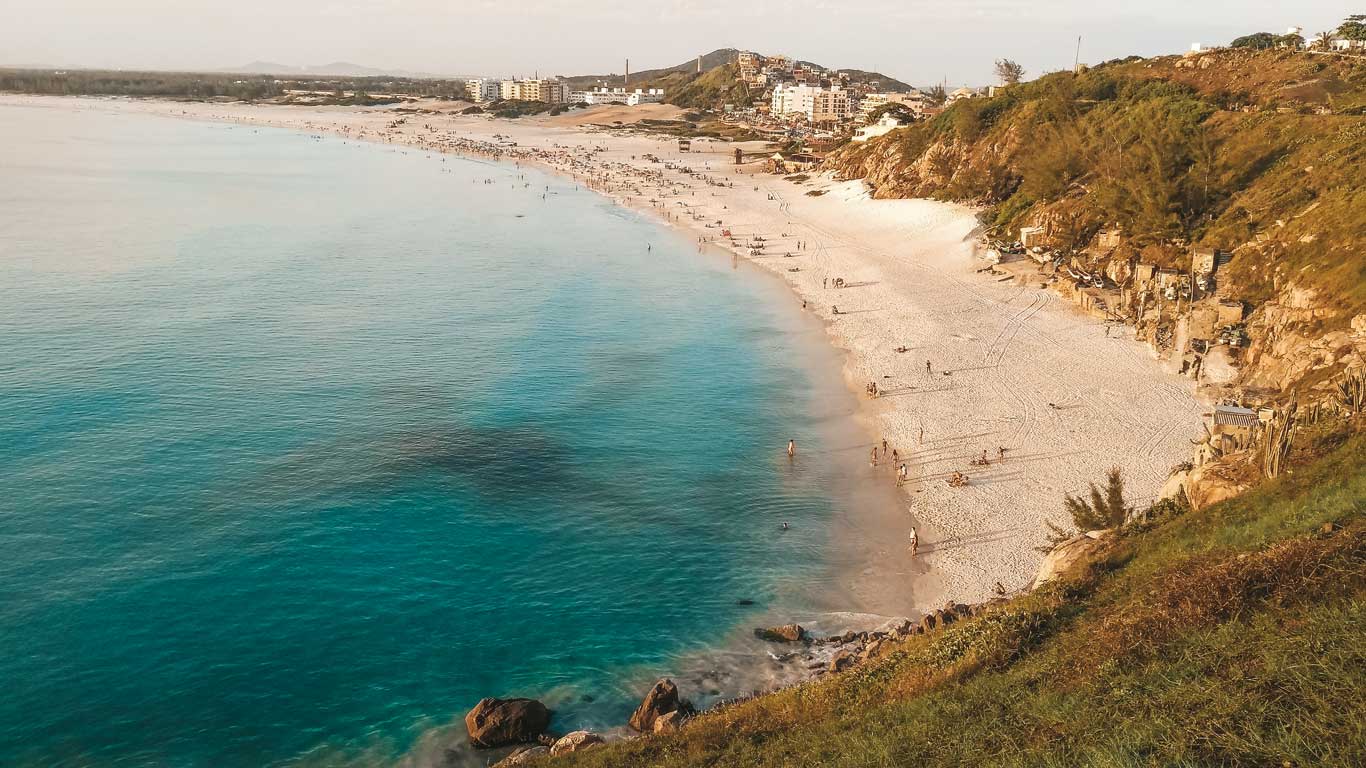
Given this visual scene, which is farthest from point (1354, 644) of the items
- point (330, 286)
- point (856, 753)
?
point (330, 286)

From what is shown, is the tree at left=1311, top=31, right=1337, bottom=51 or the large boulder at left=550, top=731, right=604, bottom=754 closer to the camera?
the large boulder at left=550, top=731, right=604, bottom=754

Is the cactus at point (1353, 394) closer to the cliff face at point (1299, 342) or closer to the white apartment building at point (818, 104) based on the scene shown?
the cliff face at point (1299, 342)

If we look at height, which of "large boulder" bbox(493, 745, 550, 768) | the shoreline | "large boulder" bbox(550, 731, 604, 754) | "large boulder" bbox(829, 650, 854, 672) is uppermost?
the shoreline

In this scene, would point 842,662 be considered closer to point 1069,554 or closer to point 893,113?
point 1069,554

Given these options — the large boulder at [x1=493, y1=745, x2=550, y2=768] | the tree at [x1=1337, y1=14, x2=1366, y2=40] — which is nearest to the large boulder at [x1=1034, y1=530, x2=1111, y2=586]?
the large boulder at [x1=493, y1=745, x2=550, y2=768]

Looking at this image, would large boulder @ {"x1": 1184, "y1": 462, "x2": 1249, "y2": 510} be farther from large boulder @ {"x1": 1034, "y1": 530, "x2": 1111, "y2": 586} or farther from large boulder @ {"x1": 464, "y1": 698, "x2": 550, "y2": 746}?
large boulder @ {"x1": 464, "y1": 698, "x2": 550, "y2": 746}

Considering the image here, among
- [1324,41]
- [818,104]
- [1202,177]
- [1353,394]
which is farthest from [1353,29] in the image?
[818,104]
